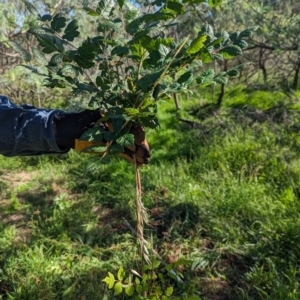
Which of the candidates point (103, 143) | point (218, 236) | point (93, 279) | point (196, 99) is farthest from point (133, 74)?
point (196, 99)

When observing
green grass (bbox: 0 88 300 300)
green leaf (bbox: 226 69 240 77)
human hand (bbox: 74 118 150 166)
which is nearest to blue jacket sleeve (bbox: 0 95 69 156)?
human hand (bbox: 74 118 150 166)

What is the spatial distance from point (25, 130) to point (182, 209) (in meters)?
1.75

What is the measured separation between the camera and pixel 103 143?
1149 mm

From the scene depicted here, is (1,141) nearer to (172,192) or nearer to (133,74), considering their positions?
(133,74)

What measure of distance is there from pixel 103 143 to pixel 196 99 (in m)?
5.09

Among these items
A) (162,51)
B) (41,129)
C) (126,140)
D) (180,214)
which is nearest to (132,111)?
(126,140)

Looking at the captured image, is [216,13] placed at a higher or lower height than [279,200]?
higher

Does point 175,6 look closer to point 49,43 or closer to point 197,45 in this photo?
point 197,45

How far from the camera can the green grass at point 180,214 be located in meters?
2.14

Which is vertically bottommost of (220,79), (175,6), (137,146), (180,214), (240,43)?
(180,214)

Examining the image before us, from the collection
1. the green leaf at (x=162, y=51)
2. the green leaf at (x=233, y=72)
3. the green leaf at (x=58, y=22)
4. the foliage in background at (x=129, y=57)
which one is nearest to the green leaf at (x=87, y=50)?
the foliage in background at (x=129, y=57)

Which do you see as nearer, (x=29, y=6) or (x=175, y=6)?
(x=175, y=6)

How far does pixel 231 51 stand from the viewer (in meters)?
1.07

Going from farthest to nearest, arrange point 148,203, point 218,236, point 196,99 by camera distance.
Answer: point 196,99 < point 148,203 < point 218,236
